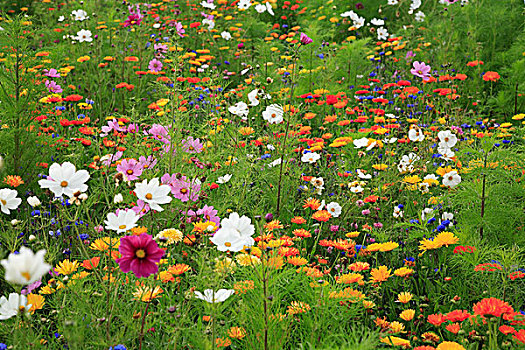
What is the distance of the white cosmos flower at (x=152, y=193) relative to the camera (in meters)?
1.73

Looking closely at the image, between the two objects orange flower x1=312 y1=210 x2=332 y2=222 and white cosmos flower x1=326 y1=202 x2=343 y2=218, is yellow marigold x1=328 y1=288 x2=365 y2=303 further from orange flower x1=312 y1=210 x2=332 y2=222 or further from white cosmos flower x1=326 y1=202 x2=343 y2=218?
white cosmos flower x1=326 y1=202 x2=343 y2=218

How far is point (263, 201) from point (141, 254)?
130 cm

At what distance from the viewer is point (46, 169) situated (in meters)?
2.83

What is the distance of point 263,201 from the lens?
2.64 metres

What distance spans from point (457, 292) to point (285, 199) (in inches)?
39.0

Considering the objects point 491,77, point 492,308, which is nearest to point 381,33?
point 491,77

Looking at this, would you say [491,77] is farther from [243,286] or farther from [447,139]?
[243,286]

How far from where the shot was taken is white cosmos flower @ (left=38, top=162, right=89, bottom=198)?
170cm

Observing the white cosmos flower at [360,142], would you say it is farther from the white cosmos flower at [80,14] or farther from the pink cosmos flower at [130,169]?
the white cosmos flower at [80,14]

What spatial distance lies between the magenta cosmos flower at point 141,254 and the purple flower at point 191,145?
44.6 inches

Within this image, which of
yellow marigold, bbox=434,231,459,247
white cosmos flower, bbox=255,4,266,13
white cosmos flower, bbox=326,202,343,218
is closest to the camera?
yellow marigold, bbox=434,231,459,247

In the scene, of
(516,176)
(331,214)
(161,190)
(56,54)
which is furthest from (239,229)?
(56,54)

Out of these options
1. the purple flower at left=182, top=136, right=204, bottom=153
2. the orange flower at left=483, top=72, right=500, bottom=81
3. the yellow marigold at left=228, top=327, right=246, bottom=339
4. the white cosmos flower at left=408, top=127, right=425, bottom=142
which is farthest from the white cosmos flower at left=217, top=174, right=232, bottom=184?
the orange flower at left=483, top=72, right=500, bottom=81

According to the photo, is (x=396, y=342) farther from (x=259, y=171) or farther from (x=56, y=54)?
(x=56, y=54)
